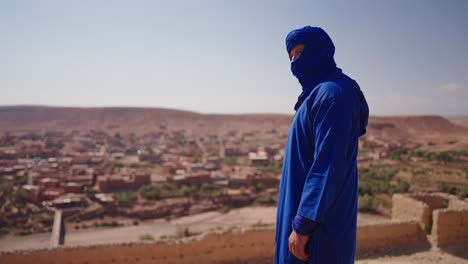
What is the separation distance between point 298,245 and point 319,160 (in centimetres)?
42

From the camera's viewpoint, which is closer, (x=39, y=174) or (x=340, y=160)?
(x=340, y=160)

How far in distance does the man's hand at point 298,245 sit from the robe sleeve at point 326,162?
48 mm

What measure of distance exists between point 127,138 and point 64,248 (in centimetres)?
4292

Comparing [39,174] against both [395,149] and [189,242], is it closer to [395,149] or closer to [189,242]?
[189,242]

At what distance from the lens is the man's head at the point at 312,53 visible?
1.85 m

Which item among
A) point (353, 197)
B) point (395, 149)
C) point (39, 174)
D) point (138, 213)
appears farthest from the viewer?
point (395, 149)

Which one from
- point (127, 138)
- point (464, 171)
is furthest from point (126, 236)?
point (127, 138)

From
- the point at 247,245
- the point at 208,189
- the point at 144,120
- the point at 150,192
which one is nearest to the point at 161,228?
the point at 150,192

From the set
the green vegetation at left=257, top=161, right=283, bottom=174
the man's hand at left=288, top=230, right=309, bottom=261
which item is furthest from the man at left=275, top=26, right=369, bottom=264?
the green vegetation at left=257, top=161, right=283, bottom=174

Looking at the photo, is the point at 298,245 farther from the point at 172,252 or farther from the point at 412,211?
the point at 412,211

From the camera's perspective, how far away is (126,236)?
12656mm

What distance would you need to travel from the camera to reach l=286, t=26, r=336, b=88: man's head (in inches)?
73.0

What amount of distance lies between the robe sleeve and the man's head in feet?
0.96

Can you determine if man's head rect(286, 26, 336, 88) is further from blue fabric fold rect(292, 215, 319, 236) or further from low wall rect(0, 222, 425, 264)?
low wall rect(0, 222, 425, 264)
